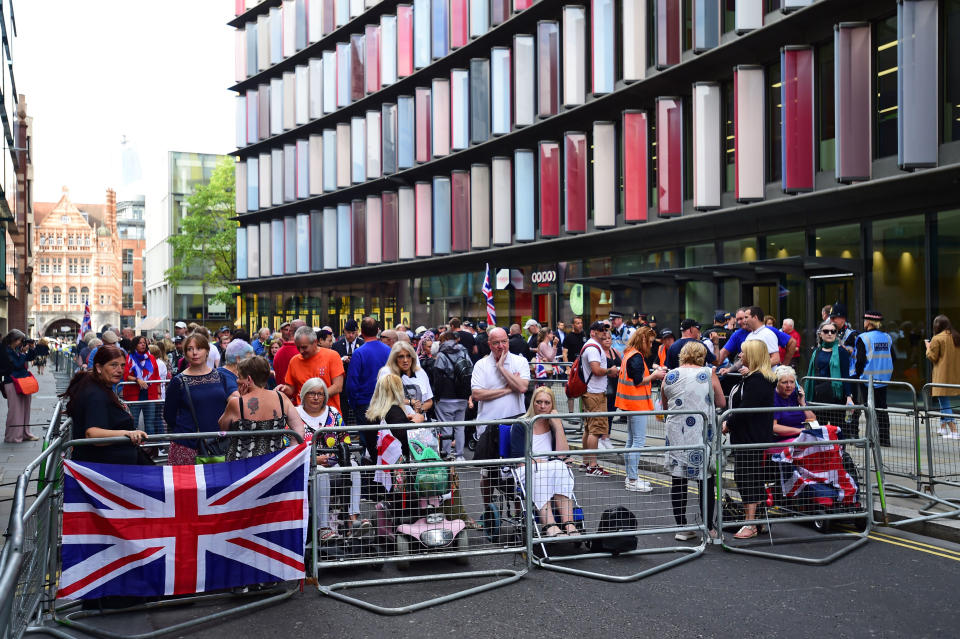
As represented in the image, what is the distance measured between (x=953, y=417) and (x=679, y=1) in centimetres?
1662

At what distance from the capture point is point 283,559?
22.0 ft

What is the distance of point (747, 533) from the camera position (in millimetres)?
8312

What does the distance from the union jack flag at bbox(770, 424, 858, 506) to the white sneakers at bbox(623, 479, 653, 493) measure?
115 cm

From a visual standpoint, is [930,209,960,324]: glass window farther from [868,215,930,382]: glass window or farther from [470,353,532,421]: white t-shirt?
[470,353,532,421]: white t-shirt

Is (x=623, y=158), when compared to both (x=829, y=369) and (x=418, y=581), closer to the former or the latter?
(x=829, y=369)

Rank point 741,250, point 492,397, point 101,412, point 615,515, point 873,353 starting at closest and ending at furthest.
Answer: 1. point 101,412
2. point 615,515
3. point 492,397
4. point 873,353
5. point 741,250

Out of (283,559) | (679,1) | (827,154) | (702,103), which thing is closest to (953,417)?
(283,559)

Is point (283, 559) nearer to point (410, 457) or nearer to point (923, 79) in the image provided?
point (410, 457)

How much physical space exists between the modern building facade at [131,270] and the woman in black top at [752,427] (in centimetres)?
13715

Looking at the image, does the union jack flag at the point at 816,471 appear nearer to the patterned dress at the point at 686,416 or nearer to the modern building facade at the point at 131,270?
the patterned dress at the point at 686,416

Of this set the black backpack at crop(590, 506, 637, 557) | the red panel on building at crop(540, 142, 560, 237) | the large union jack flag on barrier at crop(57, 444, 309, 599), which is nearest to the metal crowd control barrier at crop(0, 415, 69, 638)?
the large union jack flag on barrier at crop(57, 444, 309, 599)

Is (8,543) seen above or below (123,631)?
above

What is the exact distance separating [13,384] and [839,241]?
16.7 metres

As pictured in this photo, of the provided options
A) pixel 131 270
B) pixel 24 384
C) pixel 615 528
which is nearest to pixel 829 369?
pixel 615 528
